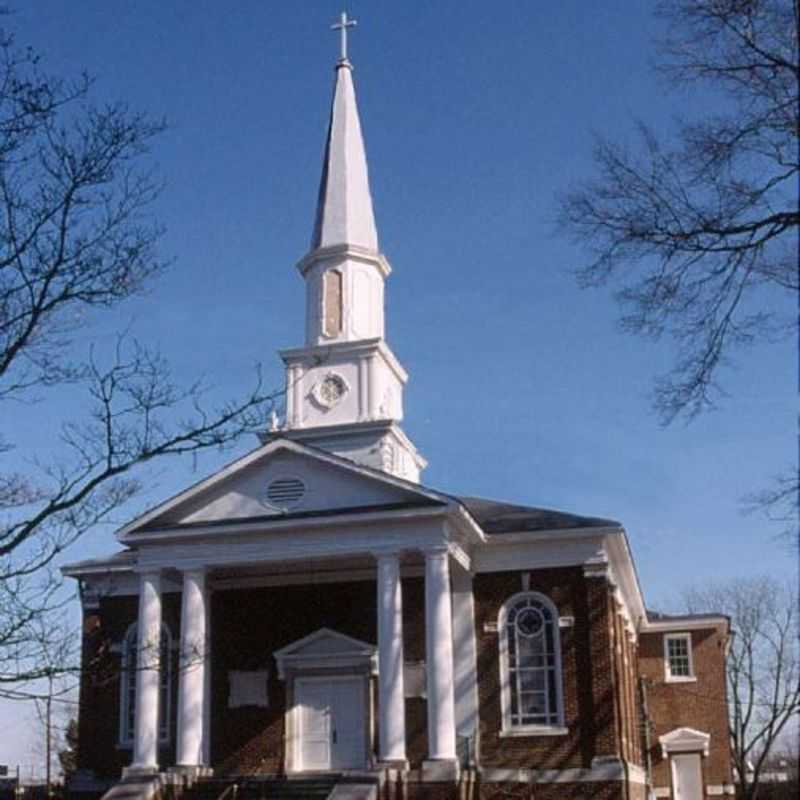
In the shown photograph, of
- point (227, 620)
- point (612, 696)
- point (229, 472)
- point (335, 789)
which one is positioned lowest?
point (335, 789)

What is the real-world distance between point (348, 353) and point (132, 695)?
1002 cm

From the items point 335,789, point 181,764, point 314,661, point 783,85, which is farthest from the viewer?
point 314,661

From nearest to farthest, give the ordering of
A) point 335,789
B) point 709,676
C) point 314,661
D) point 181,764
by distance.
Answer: point 335,789 → point 181,764 → point 314,661 → point 709,676

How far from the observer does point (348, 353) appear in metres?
32.2

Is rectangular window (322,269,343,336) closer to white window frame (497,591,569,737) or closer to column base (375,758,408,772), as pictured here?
white window frame (497,591,569,737)

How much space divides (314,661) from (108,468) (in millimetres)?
14326

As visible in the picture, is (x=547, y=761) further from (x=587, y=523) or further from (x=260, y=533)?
(x=260, y=533)

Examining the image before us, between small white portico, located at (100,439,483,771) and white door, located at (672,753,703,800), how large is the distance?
1392 cm

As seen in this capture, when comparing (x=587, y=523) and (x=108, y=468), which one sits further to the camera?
(x=587, y=523)

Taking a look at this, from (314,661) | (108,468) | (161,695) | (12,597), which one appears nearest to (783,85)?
(108,468)

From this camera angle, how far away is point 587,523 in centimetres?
2575

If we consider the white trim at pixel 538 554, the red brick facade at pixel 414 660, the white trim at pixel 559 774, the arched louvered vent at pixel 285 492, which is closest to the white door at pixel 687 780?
the red brick facade at pixel 414 660

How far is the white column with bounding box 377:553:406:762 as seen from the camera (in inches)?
916

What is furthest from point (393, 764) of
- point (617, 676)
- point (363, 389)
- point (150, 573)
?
point (363, 389)
